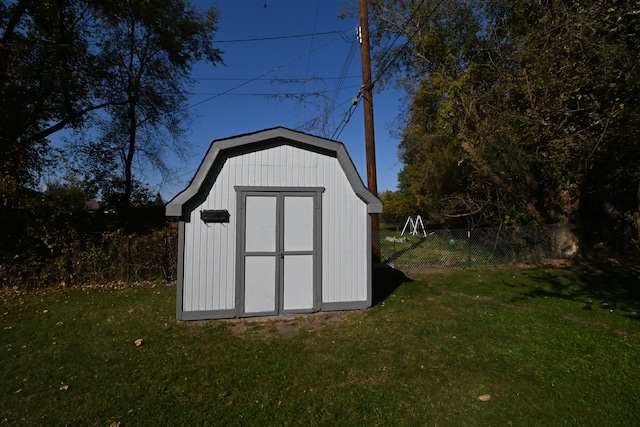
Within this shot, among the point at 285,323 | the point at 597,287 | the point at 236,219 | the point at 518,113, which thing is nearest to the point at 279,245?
the point at 236,219

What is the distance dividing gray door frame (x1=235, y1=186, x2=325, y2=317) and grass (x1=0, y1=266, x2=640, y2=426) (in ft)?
1.29

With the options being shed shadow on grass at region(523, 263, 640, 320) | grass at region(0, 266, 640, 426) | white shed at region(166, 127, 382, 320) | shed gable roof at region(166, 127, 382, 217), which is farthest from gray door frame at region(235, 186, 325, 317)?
shed shadow on grass at region(523, 263, 640, 320)

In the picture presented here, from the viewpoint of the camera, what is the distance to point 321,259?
6.46 m

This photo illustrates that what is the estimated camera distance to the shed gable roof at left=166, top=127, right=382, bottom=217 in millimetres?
5931

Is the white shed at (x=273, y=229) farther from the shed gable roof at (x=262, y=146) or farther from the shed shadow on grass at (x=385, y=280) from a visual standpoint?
the shed shadow on grass at (x=385, y=280)

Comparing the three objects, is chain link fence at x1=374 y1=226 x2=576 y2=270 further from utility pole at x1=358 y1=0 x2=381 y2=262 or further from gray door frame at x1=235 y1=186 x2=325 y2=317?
gray door frame at x1=235 y1=186 x2=325 y2=317

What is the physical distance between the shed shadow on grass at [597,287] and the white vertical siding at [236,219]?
4.31 metres

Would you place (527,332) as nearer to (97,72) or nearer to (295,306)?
(295,306)

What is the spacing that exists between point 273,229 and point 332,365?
8.85 ft

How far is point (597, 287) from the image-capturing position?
8883 millimetres

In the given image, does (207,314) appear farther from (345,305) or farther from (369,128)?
(369,128)

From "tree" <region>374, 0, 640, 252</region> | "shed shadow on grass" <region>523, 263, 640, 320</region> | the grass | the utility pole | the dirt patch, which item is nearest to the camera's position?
the grass

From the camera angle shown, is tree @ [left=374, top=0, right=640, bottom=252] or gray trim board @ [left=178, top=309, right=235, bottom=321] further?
tree @ [left=374, top=0, right=640, bottom=252]

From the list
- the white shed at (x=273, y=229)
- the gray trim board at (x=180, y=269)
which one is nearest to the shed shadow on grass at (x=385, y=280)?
the white shed at (x=273, y=229)
